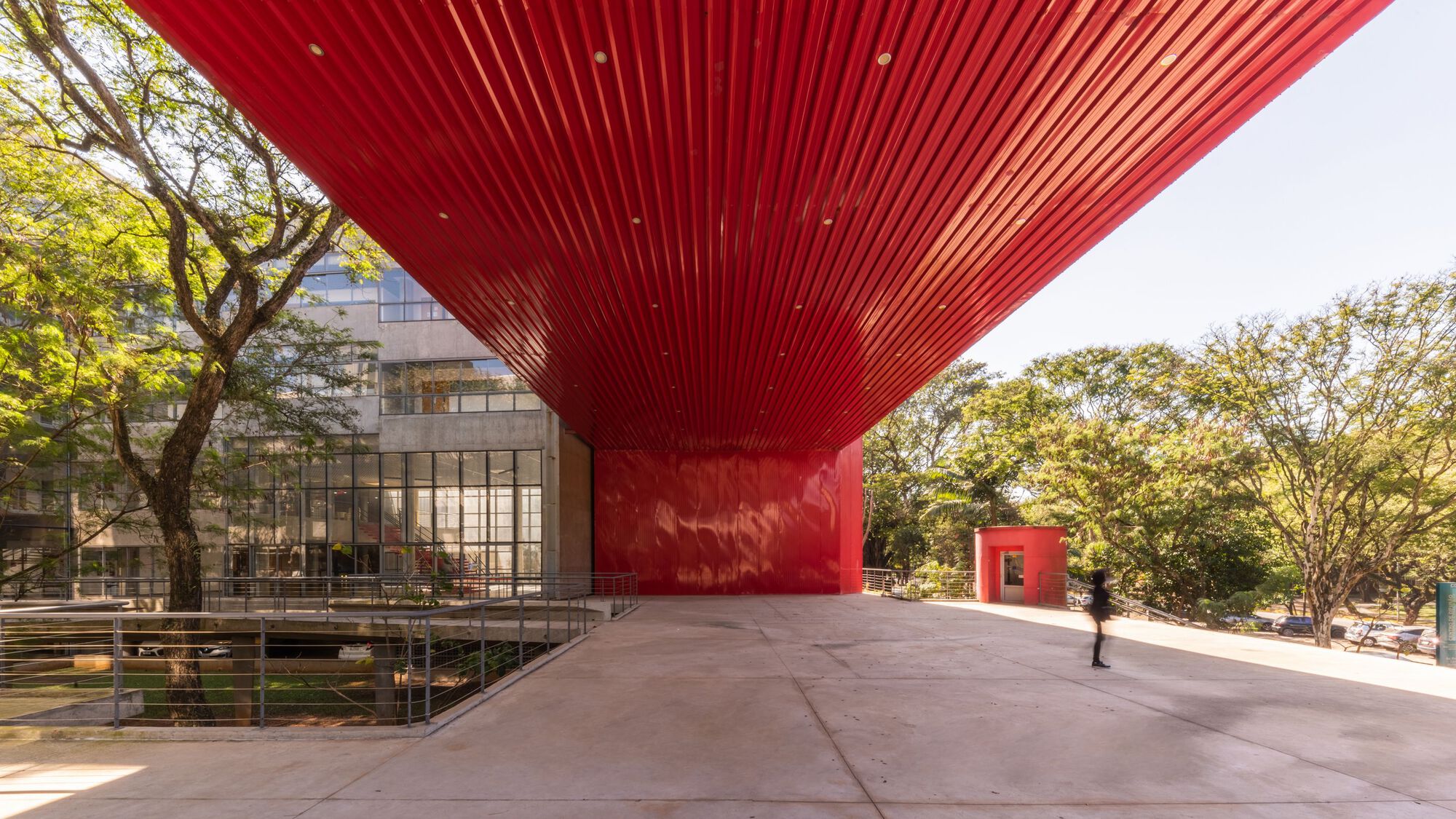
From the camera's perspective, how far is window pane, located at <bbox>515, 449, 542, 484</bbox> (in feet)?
69.2

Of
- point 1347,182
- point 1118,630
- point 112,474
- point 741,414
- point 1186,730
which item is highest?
point 1347,182

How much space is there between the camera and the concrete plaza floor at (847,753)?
4.29 metres

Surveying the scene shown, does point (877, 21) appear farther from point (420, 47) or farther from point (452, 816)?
point (452, 816)

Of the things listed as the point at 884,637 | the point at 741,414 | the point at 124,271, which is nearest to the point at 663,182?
the point at 884,637

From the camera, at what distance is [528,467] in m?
21.2

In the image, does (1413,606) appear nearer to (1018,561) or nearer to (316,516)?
(1018,561)

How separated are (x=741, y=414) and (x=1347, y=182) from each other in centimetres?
1947

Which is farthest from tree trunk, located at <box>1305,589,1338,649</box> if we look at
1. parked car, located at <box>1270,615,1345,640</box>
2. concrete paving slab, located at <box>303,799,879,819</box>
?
concrete paving slab, located at <box>303,799,879,819</box>

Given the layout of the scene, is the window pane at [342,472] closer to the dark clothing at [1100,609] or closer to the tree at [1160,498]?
the dark clothing at [1100,609]

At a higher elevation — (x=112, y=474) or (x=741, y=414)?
(x=741, y=414)

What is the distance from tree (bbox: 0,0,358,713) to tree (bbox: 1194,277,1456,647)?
23.4 metres

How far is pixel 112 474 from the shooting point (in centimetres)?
1569

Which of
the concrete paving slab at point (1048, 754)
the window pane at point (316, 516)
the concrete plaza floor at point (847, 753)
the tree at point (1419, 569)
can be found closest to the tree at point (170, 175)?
the concrete plaza floor at point (847, 753)

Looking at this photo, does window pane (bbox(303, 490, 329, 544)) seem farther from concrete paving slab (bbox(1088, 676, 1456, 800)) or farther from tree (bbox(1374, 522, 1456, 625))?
tree (bbox(1374, 522, 1456, 625))
